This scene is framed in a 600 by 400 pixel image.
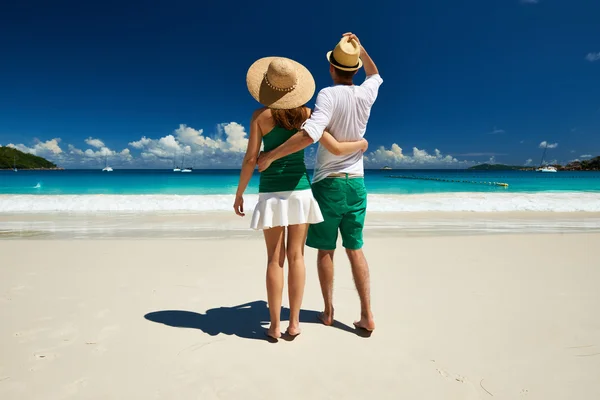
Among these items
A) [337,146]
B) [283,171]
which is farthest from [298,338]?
[337,146]

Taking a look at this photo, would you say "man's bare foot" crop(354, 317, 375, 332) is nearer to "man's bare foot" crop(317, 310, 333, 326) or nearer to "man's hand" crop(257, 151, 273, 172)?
"man's bare foot" crop(317, 310, 333, 326)

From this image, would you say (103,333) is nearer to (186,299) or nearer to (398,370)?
(186,299)

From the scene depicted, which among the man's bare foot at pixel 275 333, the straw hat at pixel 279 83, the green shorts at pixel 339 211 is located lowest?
the man's bare foot at pixel 275 333

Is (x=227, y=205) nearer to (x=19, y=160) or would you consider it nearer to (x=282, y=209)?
(x=282, y=209)

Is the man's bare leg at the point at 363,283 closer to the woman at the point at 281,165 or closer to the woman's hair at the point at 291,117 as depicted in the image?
the woman at the point at 281,165

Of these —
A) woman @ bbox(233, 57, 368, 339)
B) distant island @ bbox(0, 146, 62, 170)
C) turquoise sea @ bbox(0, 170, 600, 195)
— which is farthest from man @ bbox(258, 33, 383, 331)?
distant island @ bbox(0, 146, 62, 170)

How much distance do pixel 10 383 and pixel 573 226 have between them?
9.36 m

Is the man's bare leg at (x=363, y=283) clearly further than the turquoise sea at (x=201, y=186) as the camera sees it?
No

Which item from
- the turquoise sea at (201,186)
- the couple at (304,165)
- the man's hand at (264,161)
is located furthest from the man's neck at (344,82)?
the turquoise sea at (201,186)

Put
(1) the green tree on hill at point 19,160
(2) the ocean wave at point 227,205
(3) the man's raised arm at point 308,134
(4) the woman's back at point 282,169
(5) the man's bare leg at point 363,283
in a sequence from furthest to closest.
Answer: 1. (1) the green tree on hill at point 19,160
2. (2) the ocean wave at point 227,205
3. (5) the man's bare leg at point 363,283
4. (4) the woman's back at point 282,169
5. (3) the man's raised arm at point 308,134

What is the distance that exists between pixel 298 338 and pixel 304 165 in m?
1.26

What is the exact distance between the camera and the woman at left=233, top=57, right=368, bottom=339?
2.34m

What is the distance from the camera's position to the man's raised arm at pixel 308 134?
2281mm

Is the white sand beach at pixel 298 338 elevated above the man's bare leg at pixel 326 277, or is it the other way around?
the man's bare leg at pixel 326 277
